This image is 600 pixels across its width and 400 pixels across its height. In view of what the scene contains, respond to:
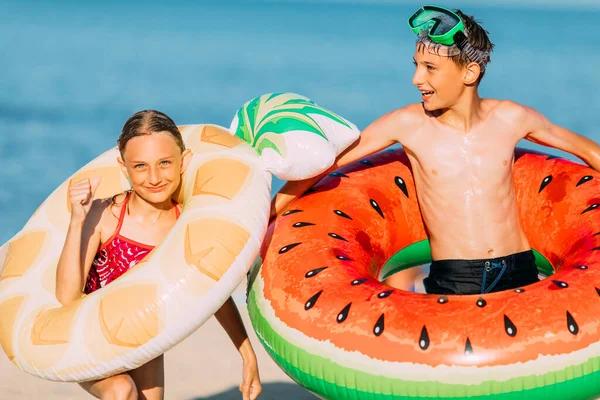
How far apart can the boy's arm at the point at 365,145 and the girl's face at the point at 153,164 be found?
1.87 feet

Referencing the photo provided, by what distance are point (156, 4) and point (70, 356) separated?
51.9 feet

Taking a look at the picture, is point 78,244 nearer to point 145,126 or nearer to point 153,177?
point 153,177

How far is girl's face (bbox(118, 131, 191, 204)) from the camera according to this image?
3.69 m

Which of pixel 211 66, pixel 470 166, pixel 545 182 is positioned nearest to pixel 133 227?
pixel 470 166

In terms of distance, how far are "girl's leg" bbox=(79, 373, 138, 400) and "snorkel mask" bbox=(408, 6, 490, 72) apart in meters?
1.70

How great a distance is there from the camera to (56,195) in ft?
13.6

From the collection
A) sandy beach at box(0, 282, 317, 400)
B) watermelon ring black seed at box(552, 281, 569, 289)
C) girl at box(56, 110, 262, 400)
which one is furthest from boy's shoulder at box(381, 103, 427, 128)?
sandy beach at box(0, 282, 317, 400)

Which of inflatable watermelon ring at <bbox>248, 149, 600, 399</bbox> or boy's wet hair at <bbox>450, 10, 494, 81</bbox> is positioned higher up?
boy's wet hair at <bbox>450, 10, 494, 81</bbox>

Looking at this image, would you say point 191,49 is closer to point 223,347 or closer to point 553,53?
point 553,53

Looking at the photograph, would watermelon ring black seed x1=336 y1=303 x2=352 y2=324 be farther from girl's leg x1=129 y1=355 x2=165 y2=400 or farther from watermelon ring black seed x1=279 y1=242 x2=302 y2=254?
girl's leg x1=129 y1=355 x2=165 y2=400

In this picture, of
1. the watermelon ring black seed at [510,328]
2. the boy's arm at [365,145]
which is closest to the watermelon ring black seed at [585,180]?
the boy's arm at [365,145]

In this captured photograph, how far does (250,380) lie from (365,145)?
106 cm

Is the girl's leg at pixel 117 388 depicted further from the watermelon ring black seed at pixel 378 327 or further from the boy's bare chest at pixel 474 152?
the boy's bare chest at pixel 474 152

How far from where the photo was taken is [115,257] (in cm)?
385
